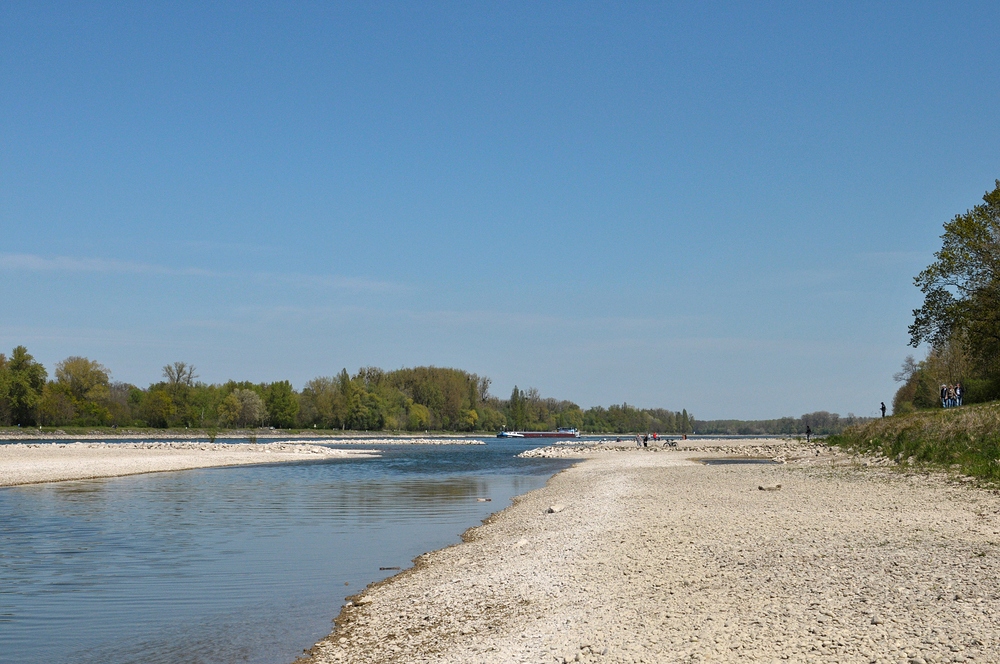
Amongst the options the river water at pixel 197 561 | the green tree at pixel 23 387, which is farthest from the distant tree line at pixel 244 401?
the river water at pixel 197 561

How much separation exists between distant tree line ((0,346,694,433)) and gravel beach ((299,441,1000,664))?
13260 centimetres

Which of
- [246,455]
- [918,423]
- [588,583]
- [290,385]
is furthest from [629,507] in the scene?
[290,385]

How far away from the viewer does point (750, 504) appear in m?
20.8

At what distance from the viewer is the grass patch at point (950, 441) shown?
79.6 ft

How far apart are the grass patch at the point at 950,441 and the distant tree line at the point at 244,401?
127 m

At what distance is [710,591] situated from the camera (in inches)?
415

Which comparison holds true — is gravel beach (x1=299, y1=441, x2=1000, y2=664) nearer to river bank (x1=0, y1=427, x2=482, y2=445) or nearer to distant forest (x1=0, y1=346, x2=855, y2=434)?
river bank (x1=0, y1=427, x2=482, y2=445)

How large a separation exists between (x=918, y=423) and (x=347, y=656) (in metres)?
30.9

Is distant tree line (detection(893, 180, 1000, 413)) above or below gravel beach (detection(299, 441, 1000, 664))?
above

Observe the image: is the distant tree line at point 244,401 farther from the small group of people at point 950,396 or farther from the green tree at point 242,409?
the small group of people at point 950,396

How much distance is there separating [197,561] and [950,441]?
2505cm

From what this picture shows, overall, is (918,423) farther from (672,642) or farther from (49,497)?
(49,497)

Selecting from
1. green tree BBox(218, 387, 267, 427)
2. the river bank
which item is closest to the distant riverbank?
the river bank

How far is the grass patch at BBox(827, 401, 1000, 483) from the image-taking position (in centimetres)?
2425
